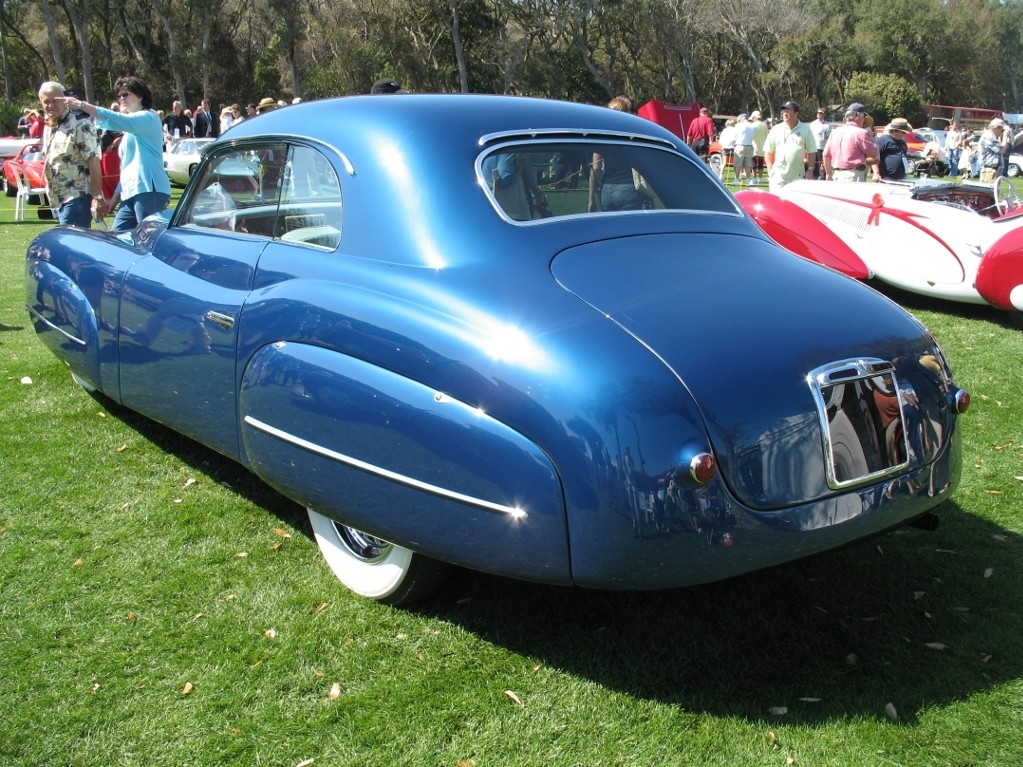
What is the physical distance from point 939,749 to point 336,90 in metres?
46.3

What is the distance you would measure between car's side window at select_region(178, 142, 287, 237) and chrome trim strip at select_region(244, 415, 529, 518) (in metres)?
0.83

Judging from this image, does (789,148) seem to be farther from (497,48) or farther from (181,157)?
(497,48)

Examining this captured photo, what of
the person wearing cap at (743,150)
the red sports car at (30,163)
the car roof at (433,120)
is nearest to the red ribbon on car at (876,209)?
the car roof at (433,120)

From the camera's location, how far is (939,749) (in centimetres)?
241

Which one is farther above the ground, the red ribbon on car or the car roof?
the car roof

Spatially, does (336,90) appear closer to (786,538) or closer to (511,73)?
(511,73)

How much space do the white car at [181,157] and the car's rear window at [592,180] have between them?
53.6ft

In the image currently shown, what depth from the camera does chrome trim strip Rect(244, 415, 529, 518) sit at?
236 cm

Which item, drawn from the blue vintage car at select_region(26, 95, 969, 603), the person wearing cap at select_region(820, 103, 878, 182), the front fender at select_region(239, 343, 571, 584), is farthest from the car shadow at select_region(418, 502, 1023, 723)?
the person wearing cap at select_region(820, 103, 878, 182)

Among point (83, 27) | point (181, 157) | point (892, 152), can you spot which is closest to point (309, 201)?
point (892, 152)

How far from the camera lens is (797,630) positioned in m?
2.98

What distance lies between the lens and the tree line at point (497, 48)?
44875 millimetres

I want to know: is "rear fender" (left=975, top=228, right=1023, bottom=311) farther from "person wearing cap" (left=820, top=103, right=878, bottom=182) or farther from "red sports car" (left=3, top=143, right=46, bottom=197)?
"red sports car" (left=3, top=143, right=46, bottom=197)

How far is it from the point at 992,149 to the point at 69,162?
20.3 meters
